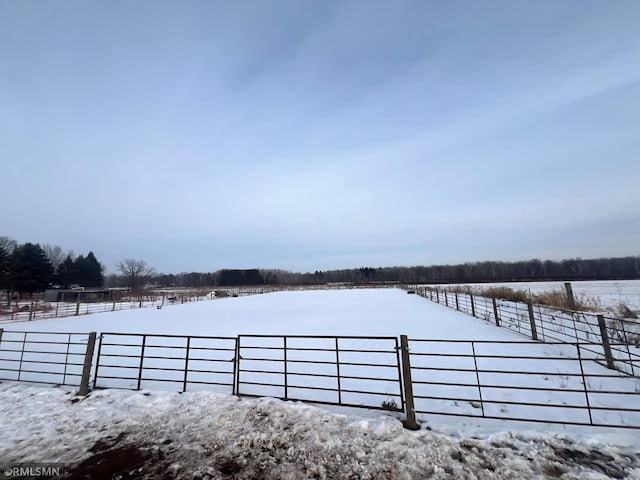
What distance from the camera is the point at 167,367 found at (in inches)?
289

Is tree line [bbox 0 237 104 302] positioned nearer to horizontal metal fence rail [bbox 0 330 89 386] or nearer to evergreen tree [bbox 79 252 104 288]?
evergreen tree [bbox 79 252 104 288]

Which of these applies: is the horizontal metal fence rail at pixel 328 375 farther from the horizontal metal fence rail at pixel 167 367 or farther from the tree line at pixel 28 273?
the tree line at pixel 28 273

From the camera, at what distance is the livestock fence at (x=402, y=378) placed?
13.4ft

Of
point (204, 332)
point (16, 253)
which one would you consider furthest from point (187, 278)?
point (204, 332)

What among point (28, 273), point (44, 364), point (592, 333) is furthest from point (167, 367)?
point (28, 273)

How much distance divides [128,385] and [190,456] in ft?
12.0

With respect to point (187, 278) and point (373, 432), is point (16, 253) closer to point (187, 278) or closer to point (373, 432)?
point (373, 432)

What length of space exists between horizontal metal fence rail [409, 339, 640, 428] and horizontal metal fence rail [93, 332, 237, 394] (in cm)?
375

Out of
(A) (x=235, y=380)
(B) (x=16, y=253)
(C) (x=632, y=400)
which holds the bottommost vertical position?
(C) (x=632, y=400)

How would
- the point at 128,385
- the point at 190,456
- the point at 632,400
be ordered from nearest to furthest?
the point at 190,456, the point at 632,400, the point at 128,385

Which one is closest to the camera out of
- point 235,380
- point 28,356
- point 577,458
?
point 577,458

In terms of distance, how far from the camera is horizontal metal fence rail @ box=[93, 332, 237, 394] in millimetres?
5336

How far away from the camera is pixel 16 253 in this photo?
142 ft

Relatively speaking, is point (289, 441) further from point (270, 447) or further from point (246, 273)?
point (246, 273)
